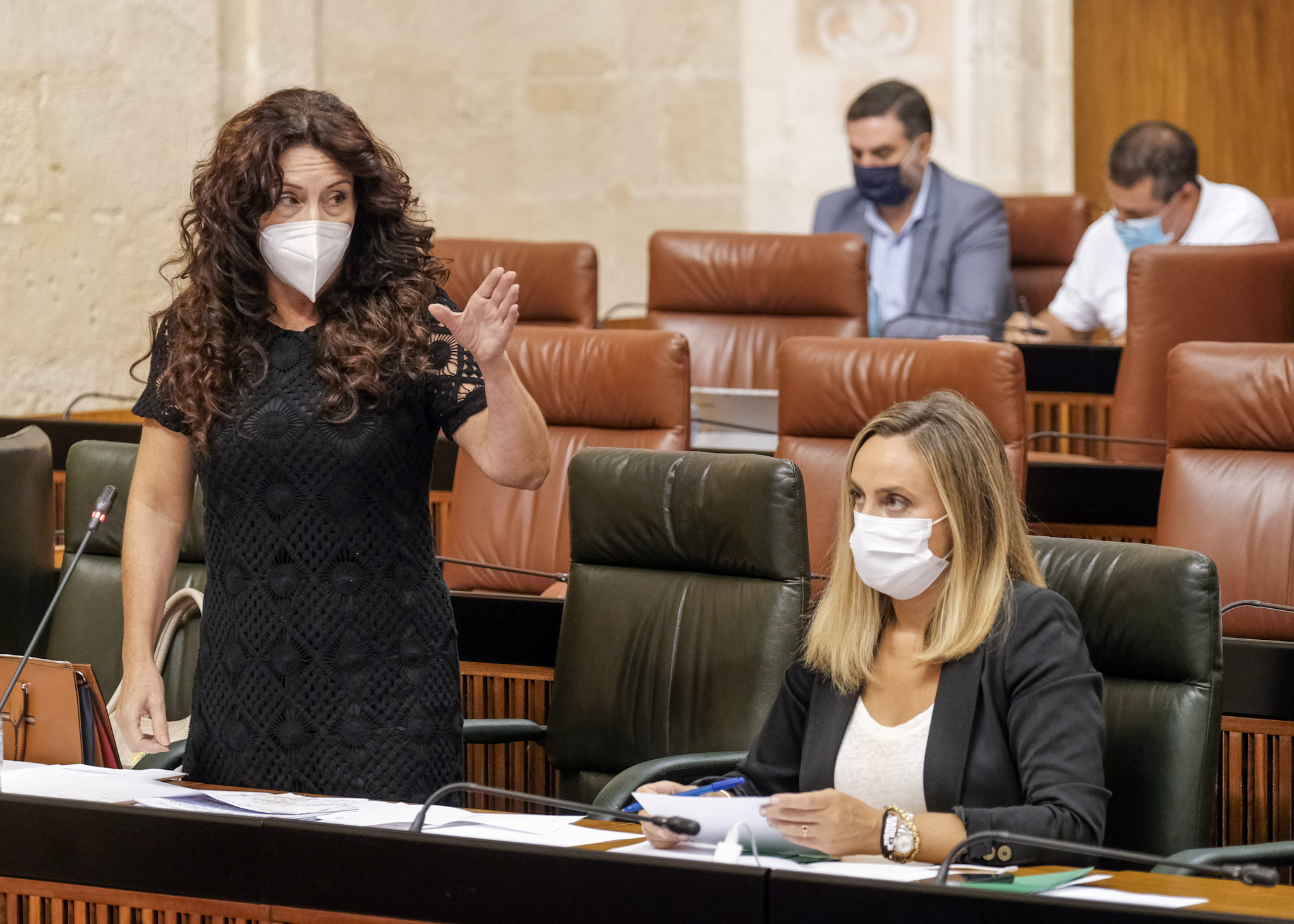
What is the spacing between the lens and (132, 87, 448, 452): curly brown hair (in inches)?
68.7

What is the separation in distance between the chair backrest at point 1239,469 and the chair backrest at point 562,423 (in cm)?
98

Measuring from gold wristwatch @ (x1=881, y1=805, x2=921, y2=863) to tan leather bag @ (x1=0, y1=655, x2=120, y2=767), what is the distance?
0.85m

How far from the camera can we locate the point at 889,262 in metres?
5.08

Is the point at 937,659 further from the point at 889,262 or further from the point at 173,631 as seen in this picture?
the point at 889,262

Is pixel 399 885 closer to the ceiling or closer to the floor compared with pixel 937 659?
closer to the floor

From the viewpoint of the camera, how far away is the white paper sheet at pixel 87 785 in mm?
1562

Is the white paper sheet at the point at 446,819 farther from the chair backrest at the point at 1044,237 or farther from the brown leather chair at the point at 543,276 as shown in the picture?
the chair backrest at the point at 1044,237

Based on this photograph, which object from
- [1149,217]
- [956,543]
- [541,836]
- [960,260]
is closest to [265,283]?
[541,836]

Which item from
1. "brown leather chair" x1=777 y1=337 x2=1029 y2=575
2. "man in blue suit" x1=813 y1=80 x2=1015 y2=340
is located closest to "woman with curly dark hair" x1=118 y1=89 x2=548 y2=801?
"brown leather chair" x1=777 y1=337 x2=1029 y2=575

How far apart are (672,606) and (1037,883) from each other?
1.03 meters

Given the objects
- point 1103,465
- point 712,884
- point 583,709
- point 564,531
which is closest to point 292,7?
point 564,531

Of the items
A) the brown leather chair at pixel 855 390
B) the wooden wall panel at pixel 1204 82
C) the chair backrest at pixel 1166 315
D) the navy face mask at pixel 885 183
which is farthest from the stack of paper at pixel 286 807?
the wooden wall panel at pixel 1204 82

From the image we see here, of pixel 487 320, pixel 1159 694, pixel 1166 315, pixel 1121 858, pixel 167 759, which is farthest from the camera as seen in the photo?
pixel 1166 315

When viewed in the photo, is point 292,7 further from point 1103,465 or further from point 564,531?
point 1103,465
